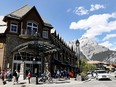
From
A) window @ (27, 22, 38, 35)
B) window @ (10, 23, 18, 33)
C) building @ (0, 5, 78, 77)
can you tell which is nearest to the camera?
building @ (0, 5, 78, 77)

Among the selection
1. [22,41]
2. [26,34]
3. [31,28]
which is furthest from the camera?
[31,28]

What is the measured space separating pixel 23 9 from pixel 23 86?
824 inches

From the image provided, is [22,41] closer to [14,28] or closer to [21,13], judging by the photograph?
[14,28]

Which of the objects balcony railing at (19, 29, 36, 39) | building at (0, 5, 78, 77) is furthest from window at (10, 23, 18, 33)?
balcony railing at (19, 29, 36, 39)

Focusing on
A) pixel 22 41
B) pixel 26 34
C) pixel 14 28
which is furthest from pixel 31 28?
pixel 14 28

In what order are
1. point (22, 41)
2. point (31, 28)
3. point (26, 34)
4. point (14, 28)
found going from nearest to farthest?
point (26, 34)
point (14, 28)
point (22, 41)
point (31, 28)

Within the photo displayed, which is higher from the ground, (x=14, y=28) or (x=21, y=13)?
(x=21, y=13)

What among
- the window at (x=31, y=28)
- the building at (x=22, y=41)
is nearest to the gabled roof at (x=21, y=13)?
the building at (x=22, y=41)

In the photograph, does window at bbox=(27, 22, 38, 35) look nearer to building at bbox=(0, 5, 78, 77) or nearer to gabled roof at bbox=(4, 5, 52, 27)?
building at bbox=(0, 5, 78, 77)

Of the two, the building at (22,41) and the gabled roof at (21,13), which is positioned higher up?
the gabled roof at (21,13)

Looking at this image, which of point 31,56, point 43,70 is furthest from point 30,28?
point 43,70

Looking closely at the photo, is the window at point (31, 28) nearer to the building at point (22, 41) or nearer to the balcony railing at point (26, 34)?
the building at point (22, 41)

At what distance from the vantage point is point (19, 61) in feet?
120

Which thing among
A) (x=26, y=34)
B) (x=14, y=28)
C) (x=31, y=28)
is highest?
(x=31, y=28)
